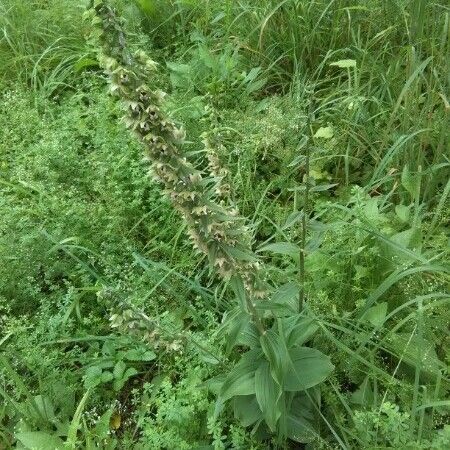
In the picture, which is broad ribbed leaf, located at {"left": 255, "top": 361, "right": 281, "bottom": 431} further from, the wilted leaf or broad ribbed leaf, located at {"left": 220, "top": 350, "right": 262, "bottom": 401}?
the wilted leaf

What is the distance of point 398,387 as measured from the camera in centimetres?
207

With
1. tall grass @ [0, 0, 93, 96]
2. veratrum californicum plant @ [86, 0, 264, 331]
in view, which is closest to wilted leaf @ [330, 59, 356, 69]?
veratrum californicum plant @ [86, 0, 264, 331]

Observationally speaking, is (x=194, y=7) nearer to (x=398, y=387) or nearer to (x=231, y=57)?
(x=231, y=57)

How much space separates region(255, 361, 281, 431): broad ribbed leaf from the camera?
73.6 inches

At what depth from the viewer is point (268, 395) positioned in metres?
1.90

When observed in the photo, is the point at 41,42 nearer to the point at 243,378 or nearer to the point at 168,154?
the point at 168,154

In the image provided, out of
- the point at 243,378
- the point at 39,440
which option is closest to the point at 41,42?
the point at 39,440

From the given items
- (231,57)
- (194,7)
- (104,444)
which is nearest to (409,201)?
(231,57)

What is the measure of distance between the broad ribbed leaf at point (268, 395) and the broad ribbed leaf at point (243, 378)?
0.05 metres

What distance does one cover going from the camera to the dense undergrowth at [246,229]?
6.64ft

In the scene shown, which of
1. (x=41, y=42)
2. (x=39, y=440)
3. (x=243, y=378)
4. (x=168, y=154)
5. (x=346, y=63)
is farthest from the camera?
(x=41, y=42)

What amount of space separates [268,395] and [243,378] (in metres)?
0.13

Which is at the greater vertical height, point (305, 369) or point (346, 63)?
point (346, 63)

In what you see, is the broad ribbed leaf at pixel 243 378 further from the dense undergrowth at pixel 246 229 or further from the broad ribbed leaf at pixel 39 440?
the broad ribbed leaf at pixel 39 440
